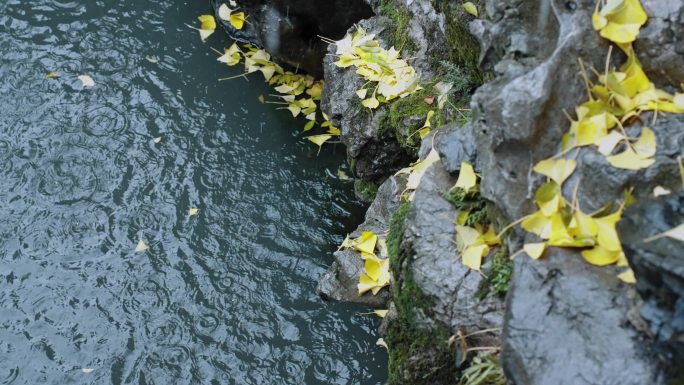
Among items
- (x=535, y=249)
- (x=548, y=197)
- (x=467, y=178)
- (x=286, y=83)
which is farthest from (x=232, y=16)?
(x=535, y=249)

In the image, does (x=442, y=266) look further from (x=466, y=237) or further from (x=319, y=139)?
(x=319, y=139)

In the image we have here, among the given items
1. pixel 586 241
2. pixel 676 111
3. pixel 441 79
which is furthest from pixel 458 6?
pixel 586 241

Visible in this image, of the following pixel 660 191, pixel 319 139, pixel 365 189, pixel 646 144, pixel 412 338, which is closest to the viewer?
pixel 660 191

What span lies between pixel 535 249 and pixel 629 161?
0.52 metres

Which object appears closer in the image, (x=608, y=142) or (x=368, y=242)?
(x=608, y=142)

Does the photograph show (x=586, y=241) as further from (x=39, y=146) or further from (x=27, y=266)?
(x=39, y=146)

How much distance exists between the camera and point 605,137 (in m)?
3.14

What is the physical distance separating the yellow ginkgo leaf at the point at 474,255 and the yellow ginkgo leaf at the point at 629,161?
2.64 ft

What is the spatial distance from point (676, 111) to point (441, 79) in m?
2.25

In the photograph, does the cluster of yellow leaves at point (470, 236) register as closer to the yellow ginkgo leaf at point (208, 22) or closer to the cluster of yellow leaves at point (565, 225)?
the cluster of yellow leaves at point (565, 225)

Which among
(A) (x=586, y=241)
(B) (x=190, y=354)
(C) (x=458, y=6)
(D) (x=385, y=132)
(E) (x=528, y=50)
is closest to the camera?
(A) (x=586, y=241)

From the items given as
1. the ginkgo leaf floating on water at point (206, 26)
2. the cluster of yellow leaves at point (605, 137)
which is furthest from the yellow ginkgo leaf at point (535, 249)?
the ginkgo leaf floating on water at point (206, 26)

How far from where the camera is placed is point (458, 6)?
4.68 metres

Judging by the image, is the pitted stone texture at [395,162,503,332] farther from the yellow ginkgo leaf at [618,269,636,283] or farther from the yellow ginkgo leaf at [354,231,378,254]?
the yellow ginkgo leaf at [354,231,378,254]
